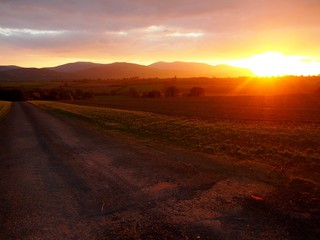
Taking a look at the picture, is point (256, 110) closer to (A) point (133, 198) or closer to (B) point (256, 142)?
(B) point (256, 142)

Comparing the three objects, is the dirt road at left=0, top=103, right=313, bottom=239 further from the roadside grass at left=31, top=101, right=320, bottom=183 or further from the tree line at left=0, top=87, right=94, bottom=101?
the tree line at left=0, top=87, right=94, bottom=101

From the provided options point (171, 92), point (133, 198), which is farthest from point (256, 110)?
point (171, 92)

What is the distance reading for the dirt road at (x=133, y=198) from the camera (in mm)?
6012

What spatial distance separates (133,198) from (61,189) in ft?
7.55

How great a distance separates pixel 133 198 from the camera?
302 inches

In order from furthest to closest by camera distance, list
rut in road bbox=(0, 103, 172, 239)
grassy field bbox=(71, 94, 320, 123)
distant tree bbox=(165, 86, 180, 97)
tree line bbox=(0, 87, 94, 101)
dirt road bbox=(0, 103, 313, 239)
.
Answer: tree line bbox=(0, 87, 94, 101) < distant tree bbox=(165, 86, 180, 97) < grassy field bbox=(71, 94, 320, 123) < rut in road bbox=(0, 103, 172, 239) < dirt road bbox=(0, 103, 313, 239)

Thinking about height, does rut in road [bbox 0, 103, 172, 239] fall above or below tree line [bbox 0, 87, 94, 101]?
above

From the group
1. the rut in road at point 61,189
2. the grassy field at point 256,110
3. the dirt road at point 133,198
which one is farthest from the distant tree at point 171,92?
the dirt road at point 133,198

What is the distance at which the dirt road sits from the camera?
6.01 meters

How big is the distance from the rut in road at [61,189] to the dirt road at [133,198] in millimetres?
23

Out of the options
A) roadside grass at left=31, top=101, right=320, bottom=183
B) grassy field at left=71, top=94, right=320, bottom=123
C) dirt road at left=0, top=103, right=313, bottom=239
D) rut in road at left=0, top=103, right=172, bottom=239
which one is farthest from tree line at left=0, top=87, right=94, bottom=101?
dirt road at left=0, top=103, right=313, bottom=239

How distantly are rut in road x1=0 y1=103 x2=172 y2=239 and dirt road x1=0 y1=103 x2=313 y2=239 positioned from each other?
0.07 feet

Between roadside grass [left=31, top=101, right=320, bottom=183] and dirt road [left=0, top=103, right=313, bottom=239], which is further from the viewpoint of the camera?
roadside grass [left=31, top=101, right=320, bottom=183]

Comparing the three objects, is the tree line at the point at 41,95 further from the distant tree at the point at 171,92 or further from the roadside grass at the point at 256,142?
the roadside grass at the point at 256,142
